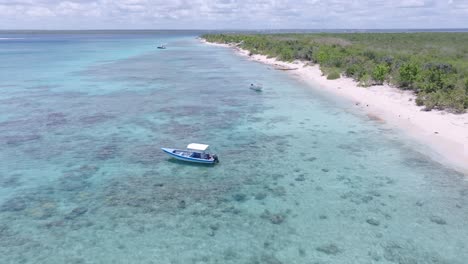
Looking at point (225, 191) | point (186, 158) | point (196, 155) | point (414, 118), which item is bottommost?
point (225, 191)

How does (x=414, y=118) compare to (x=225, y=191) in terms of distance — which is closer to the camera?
(x=225, y=191)

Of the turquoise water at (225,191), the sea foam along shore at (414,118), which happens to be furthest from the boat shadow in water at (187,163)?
the sea foam along shore at (414,118)

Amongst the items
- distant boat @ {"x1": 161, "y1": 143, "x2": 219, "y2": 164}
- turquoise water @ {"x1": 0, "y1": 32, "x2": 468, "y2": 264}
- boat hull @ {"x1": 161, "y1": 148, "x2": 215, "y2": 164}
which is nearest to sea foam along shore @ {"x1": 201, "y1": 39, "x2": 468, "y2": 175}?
turquoise water @ {"x1": 0, "y1": 32, "x2": 468, "y2": 264}

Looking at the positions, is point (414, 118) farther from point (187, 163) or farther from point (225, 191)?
point (187, 163)

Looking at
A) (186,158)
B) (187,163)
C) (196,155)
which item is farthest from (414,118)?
(186,158)

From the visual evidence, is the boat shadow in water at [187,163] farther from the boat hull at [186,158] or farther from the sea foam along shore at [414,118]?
the sea foam along shore at [414,118]

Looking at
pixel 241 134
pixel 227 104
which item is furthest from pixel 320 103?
pixel 241 134
